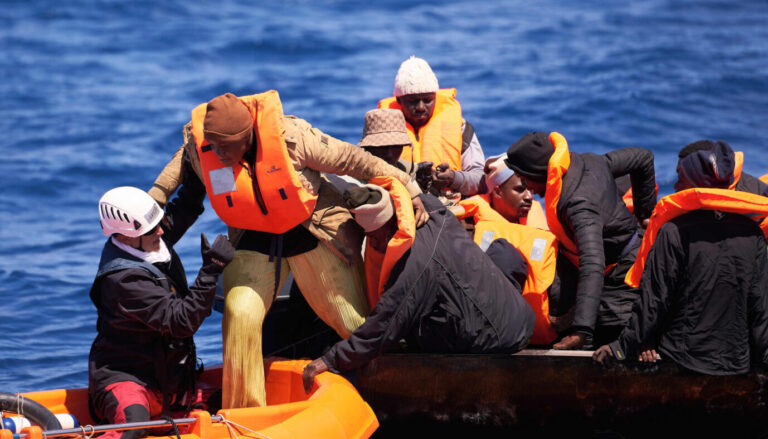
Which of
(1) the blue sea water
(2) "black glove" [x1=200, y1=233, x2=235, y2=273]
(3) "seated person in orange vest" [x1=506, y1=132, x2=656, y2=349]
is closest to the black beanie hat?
(3) "seated person in orange vest" [x1=506, y1=132, x2=656, y2=349]

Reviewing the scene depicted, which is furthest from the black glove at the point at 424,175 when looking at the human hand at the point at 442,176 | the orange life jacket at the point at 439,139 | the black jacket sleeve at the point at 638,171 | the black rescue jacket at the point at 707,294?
the black rescue jacket at the point at 707,294

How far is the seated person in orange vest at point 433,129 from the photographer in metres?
5.95

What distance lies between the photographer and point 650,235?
473 centimetres

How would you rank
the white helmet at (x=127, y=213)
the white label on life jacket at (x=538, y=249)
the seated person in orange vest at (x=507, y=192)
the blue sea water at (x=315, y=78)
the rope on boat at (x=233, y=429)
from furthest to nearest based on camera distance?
the blue sea water at (x=315, y=78)
the seated person in orange vest at (x=507, y=192)
the white label on life jacket at (x=538, y=249)
the white helmet at (x=127, y=213)
the rope on boat at (x=233, y=429)

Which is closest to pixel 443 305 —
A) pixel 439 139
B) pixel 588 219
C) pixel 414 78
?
pixel 588 219

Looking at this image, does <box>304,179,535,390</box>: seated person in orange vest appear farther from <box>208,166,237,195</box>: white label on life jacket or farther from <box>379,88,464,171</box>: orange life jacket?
<box>379,88,464,171</box>: orange life jacket

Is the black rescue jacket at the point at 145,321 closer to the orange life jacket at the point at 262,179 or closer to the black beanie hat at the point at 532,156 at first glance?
the orange life jacket at the point at 262,179

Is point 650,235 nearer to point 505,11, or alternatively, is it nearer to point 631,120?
point 631,120

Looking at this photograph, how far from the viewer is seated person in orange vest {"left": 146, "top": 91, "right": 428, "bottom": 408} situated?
4.52 meters

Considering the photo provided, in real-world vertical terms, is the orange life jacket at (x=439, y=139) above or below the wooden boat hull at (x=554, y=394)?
above

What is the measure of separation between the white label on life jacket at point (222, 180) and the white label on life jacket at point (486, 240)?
130 centimetres

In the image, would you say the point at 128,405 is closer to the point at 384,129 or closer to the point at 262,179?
the point at 262,179

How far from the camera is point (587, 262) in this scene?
4.69 m

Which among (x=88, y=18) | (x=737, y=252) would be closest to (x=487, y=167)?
(x=737, y=252)
